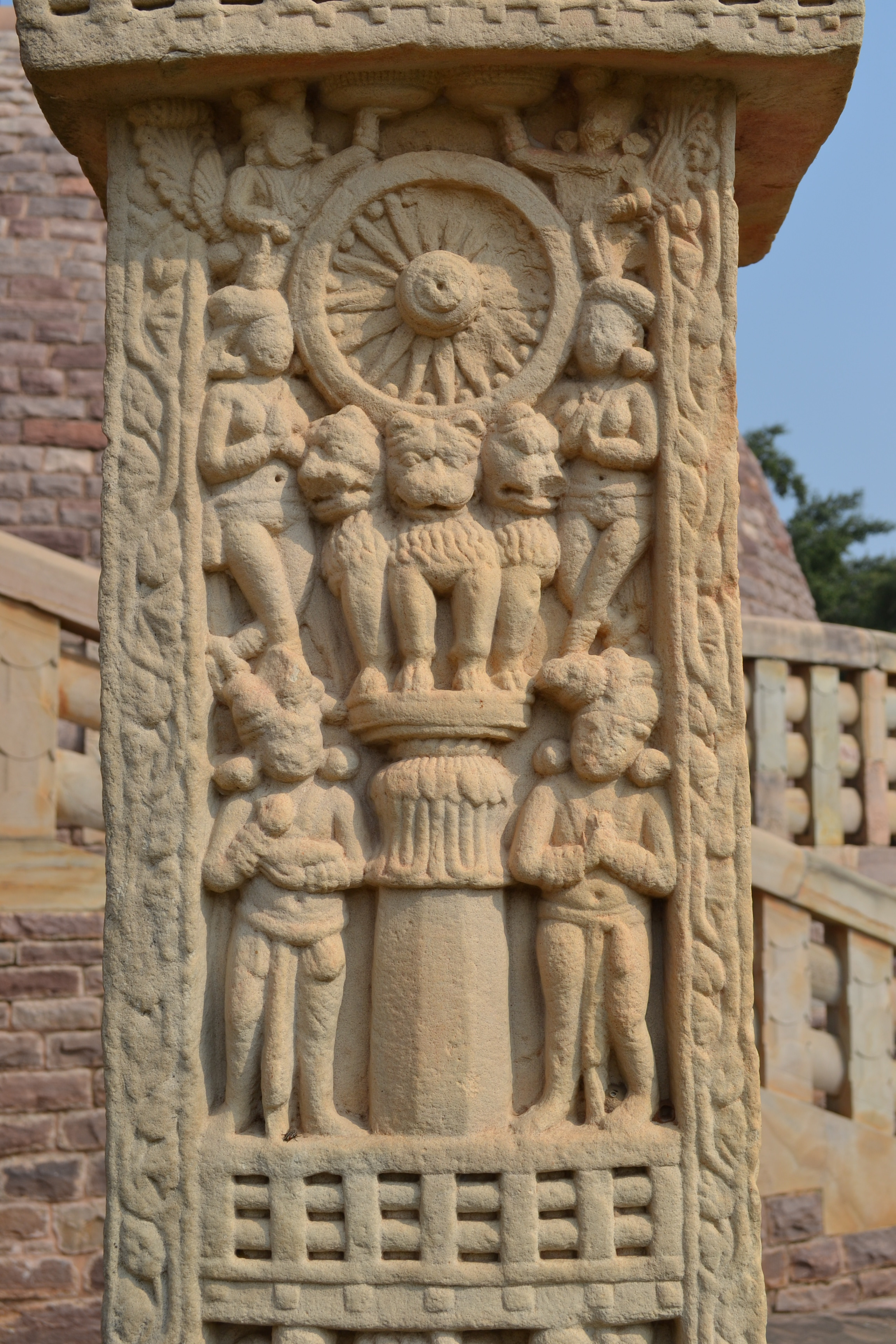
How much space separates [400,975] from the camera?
2.75 m

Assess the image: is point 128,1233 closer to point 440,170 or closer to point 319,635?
point 319,635

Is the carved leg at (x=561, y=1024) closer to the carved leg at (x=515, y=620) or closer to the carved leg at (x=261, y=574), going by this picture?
the carved leg at (x=515, y=620)

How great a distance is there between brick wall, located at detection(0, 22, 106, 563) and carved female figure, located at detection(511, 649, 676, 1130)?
24.2ft

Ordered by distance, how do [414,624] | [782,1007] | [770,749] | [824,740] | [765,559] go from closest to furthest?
1. [414,624]
2. [782,1007]
3. [770,749]
4. [824,740]
5. [765,559]

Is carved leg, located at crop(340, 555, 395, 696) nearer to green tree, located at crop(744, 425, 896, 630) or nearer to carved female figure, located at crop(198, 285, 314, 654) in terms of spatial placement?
carved female figure, located at crop(198, 285, 314, 654)

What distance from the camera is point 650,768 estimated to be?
280cm

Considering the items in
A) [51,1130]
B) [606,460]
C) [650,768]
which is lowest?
[51,1130]

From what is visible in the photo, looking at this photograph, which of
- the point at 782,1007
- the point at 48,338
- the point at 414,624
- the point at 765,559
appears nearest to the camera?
the point at 414,624

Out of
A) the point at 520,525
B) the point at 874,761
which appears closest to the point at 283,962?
the point at 520,525

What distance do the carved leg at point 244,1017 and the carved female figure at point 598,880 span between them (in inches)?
23.1

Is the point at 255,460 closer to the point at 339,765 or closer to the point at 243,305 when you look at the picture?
the point at 243,305

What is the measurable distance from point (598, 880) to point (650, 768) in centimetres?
27

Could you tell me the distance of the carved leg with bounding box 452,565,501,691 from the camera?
282cm

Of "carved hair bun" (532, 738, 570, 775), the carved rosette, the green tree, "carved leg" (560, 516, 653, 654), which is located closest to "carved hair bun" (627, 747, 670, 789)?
"carved hair bun" (532, 738, 570, 775)
